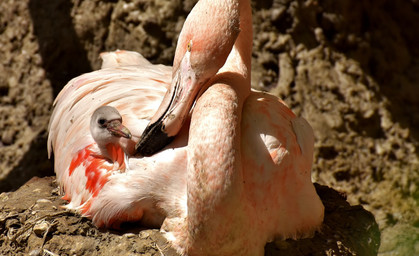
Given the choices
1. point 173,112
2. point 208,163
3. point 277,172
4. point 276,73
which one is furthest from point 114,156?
point 276,73

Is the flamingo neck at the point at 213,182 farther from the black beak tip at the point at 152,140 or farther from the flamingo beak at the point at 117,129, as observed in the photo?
the flamingo beak at the point at 117,129

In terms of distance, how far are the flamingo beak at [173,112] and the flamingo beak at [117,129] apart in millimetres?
71

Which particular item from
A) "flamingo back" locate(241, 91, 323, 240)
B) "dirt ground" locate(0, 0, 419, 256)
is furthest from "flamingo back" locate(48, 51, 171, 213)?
"dirt ground" locate(0, 0, 419, 256)

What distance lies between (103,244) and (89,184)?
0.30 metres

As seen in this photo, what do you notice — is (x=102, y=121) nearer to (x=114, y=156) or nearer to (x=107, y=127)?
(x=107, y=127)

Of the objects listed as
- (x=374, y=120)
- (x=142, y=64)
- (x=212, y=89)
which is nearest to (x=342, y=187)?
(x=374, y=120)

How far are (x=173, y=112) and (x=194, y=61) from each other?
25 centimetres

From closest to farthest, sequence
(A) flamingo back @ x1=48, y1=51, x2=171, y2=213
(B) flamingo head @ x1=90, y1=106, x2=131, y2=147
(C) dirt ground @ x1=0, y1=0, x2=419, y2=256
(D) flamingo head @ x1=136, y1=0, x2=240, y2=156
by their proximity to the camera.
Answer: (D) flamingo head @ x1=136, y1=0, x2=240, y2=156 → (B) flamingo head @ x1=90, y1=106, x2=131, y2=147 → (A) flamingo back @ x1=48, y1=51, x2=171, y2=213 → (C) dirt ground @ x1=0, y1=0, x2=419, y2=256

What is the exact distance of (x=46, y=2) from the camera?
4.35 m

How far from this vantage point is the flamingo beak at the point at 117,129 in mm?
2643

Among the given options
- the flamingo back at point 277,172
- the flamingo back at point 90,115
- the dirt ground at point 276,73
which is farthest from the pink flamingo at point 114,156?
the dirt ground at point 276,73

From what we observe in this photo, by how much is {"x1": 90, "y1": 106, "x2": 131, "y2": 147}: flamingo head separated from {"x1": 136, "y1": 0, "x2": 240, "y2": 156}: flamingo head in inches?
4.2

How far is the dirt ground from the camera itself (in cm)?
430

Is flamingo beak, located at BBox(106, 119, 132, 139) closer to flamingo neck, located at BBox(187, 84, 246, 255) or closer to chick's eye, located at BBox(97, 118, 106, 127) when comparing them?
chick's eye, located at BBox(97, 118, 106, 127)
